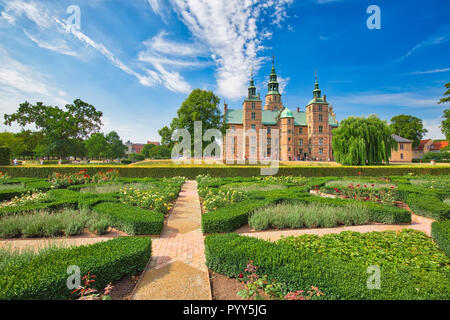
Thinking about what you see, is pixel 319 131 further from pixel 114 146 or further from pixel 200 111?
pixel 114 146

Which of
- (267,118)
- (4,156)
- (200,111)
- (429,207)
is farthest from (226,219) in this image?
(267,118)

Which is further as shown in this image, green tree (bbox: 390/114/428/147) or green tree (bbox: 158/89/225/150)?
green tree (bbox: 390/114/428/147)

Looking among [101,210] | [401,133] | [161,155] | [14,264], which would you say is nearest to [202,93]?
[101,210]

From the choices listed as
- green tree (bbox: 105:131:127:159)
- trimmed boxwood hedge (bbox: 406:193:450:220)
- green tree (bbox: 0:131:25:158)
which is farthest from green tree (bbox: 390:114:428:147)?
green tree (bbox: 0:131:25:158)

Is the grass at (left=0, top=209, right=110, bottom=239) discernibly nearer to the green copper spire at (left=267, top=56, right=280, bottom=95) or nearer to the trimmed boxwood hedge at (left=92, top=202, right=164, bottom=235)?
the trimmed boxwood hedge at (left=92, top=202, right=164, bottom=235)

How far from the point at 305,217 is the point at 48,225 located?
6.60 m

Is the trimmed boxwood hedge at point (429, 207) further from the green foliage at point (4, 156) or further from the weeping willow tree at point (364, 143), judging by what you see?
the green foliage at point (4, 156)

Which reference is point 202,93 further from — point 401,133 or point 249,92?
point 401,133

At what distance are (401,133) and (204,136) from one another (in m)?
52.7

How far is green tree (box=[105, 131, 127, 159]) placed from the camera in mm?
42156

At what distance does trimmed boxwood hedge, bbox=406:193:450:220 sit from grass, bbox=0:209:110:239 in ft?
31.0

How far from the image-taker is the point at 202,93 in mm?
22938

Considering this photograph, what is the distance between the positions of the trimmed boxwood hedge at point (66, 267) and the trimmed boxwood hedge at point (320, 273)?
4.06ft

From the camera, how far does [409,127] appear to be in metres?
47.7
